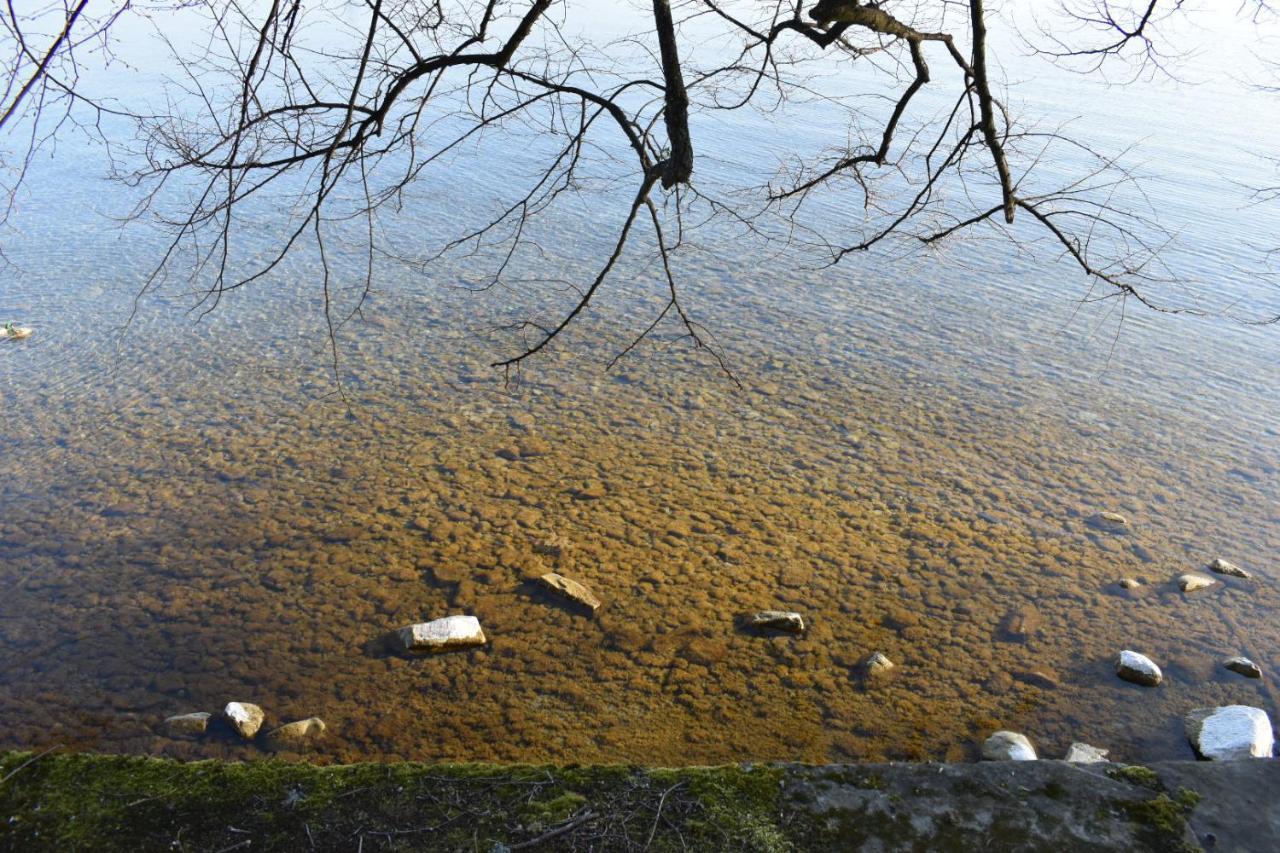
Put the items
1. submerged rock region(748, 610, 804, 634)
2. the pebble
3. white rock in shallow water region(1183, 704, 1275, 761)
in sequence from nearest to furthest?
white rock in shallow water region(1183, 704, 1275, 761) → submerged rock region(748, 610, 804, 634) → the pebble

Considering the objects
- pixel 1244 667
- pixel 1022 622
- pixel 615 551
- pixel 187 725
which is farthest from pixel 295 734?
pixel 1244 667

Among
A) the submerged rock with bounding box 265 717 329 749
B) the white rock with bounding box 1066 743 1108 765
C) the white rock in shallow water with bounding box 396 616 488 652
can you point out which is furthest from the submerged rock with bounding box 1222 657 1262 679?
the submerged rock with bounding box 265 717 329 749

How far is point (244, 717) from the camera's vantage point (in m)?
4.72

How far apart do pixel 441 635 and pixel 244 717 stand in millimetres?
1047

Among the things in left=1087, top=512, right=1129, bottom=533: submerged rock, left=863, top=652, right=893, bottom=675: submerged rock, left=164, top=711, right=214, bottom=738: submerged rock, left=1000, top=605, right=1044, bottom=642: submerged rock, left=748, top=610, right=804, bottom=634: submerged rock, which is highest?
left=1087, top=512, right=1129, bottom=533: submerged rock

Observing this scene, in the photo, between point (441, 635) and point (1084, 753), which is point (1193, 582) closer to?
point (1084, 753)

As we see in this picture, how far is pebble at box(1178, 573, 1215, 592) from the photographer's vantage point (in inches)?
242

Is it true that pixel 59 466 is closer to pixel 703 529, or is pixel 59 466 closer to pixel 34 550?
pixel 34 550

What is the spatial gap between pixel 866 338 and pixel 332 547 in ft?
18.6

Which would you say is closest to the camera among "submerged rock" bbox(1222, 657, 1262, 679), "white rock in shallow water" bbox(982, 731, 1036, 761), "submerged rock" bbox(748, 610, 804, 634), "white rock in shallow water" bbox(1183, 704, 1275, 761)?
"white rock in shallow water" bbox(1183, 704, 1275, 761)

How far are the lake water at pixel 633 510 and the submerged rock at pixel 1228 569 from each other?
0.27ft

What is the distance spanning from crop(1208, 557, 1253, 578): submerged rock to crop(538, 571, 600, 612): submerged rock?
406 centimetres

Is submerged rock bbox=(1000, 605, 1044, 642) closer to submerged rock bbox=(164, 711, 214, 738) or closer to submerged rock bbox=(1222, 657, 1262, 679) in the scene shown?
submerged rock bbox=(1222, 657, 1262, 679)

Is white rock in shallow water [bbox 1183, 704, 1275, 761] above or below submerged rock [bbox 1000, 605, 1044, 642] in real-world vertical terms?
above
